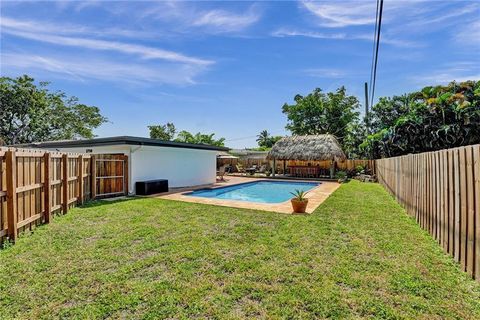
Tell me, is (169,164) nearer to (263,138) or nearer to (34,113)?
(34,113)

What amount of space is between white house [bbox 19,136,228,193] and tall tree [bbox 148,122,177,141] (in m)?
23.4

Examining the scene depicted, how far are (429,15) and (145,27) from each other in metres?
Result: 10.1

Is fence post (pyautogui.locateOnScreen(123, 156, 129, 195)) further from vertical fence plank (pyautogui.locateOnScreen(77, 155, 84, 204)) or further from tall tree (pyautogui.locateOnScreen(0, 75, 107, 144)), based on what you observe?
tall tree (pyautogui.locateOnScreen(0, 75, 107, 144))

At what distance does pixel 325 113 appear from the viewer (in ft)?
115

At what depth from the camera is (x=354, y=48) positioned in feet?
35.1

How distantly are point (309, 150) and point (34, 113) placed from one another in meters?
30.1

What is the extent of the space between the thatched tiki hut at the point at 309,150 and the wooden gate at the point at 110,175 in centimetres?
1524

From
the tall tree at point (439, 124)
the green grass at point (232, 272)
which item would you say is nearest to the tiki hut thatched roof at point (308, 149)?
the tall tree at point (439, 124)

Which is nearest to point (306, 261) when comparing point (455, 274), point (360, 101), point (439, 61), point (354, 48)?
point (455, 274)

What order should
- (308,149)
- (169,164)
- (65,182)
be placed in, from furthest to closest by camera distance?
(308,149)
(169,164)
(65,182)

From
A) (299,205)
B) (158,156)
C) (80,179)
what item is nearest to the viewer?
(299,205)

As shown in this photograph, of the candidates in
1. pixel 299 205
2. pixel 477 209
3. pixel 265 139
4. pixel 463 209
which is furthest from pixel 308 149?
pixel 265 139

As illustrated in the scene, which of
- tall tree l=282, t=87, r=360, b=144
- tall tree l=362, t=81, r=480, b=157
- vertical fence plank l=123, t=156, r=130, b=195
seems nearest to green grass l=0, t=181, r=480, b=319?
vertical fence plank l=123, t=156, r=130, b=195

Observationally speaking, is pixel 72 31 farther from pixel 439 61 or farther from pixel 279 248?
pixel 439 61
